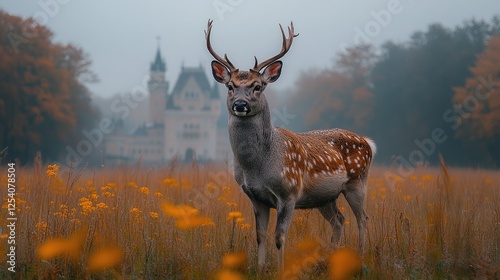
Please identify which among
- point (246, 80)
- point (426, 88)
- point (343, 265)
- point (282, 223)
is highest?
point (426, 88)

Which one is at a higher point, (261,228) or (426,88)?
(426,88)

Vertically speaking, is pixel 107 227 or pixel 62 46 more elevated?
pixel 62 46

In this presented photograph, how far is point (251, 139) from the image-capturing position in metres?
6.08

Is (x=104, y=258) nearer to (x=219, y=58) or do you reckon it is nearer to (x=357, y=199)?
(x=219, y=58)

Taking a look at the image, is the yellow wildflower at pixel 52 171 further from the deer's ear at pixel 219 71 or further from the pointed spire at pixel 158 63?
the pointed spire at pixel 158 63

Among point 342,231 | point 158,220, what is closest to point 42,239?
point 158,220

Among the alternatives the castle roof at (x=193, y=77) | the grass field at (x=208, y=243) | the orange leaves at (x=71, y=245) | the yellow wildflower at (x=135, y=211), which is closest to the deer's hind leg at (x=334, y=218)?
the grass field at (x=208, y=243)

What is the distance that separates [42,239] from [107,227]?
750 mm

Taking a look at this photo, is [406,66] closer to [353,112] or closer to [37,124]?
[353,112]

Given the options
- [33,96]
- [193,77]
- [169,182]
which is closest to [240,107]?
[169,182]

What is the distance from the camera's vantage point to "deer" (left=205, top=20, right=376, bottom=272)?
5.94 meters

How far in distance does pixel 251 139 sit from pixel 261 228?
34.4 inches

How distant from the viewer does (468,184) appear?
9891 millimetres

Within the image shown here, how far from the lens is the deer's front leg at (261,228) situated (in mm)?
5927
